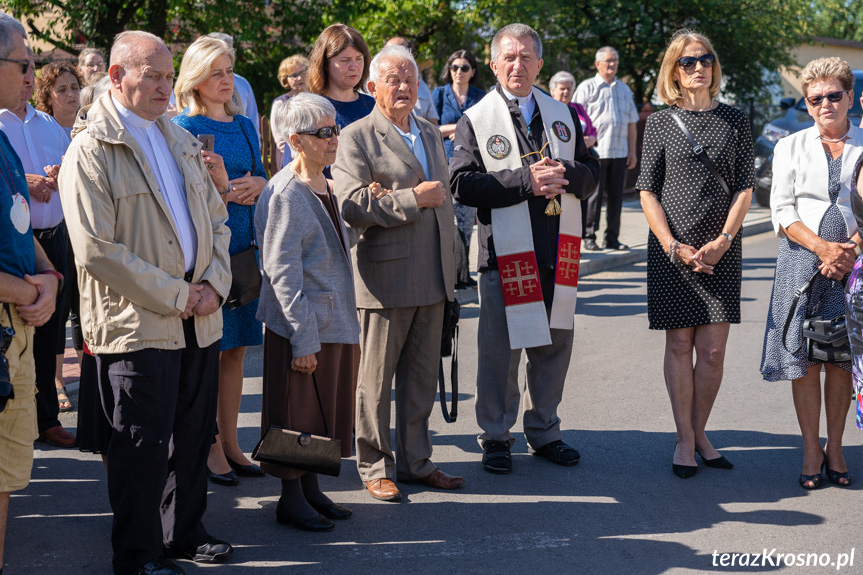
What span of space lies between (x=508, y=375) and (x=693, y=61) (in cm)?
185

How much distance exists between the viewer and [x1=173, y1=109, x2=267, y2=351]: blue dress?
4840mm

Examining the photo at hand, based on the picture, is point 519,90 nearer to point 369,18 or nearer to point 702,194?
point 702,194

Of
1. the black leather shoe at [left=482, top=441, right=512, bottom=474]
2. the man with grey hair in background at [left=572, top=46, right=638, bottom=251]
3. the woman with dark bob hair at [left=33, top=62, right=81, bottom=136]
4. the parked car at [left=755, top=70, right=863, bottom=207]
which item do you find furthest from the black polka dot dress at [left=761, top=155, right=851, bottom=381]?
the parked car at [left=755, top=70, right=863, bottom=207]

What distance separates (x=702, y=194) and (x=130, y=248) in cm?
286

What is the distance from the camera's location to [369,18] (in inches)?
600

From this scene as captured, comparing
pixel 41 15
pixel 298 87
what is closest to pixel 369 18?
pixel 41 15

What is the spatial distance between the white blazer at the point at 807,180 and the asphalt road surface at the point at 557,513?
1.28 m

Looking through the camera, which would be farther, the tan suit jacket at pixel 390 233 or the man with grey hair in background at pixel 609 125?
the man with grey hair in background at pixel 609 125

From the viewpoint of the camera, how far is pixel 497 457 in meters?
5.11

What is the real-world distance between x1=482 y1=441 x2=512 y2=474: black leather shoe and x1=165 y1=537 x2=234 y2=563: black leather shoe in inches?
60.9

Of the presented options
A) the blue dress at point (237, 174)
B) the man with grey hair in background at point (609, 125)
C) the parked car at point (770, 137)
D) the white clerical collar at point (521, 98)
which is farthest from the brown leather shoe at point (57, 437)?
the parked car at point (770, 137)

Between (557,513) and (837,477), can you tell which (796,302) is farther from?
(557,513)

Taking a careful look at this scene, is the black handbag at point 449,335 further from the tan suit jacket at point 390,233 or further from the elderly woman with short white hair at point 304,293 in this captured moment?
the elderly woman with short white hair at point 304,293

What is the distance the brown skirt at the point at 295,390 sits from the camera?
4273mm
